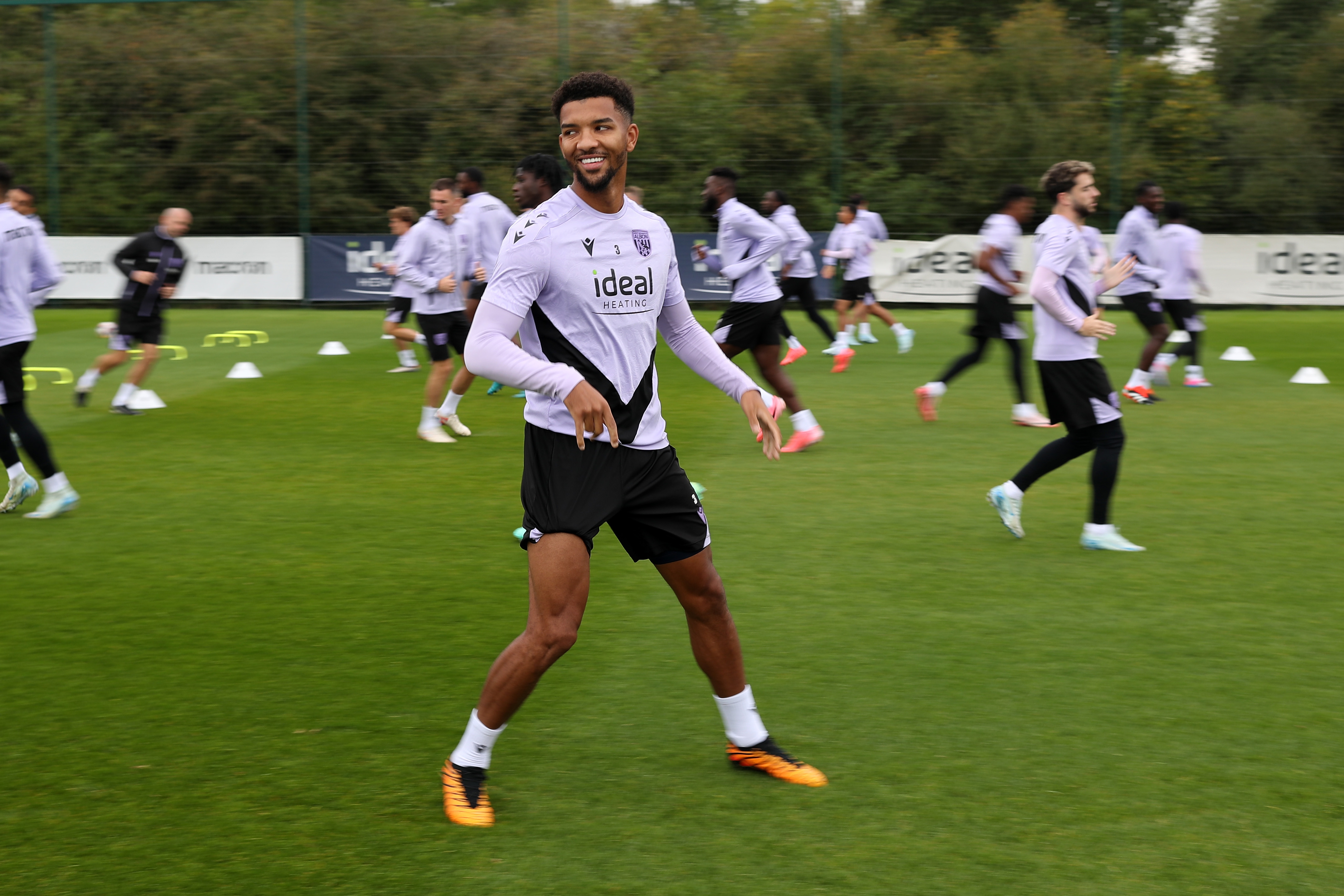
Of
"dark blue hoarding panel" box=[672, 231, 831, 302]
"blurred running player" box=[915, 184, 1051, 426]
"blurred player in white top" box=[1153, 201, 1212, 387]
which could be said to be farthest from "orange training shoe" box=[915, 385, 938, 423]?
"dark blue hoarding panel" box=[672, 231, 831, 302]

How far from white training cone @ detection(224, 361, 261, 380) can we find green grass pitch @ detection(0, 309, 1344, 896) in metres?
4.84

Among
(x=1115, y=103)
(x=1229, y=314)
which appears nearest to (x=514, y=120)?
(x=1115, y=103)

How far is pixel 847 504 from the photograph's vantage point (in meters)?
8.55

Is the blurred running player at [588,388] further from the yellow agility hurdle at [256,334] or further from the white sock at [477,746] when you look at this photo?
the yellow agility hurdle at [256,334]

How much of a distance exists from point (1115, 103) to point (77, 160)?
20203 millimetres

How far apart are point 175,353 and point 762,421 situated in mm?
15057

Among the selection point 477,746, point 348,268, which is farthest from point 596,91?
point 348,268

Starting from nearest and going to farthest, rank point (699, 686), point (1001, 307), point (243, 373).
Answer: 1. point (699, 686)
2. point (1001, 307)
3. point (243, 373)

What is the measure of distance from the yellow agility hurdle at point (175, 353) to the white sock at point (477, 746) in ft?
45.6

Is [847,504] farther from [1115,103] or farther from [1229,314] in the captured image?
[1115,103]

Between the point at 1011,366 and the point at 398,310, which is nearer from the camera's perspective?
the point at 1011,366

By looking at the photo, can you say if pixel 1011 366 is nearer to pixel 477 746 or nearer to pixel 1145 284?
pixel 1145 284

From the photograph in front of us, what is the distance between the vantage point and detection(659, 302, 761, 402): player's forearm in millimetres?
4258

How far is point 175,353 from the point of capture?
17.5 metres
